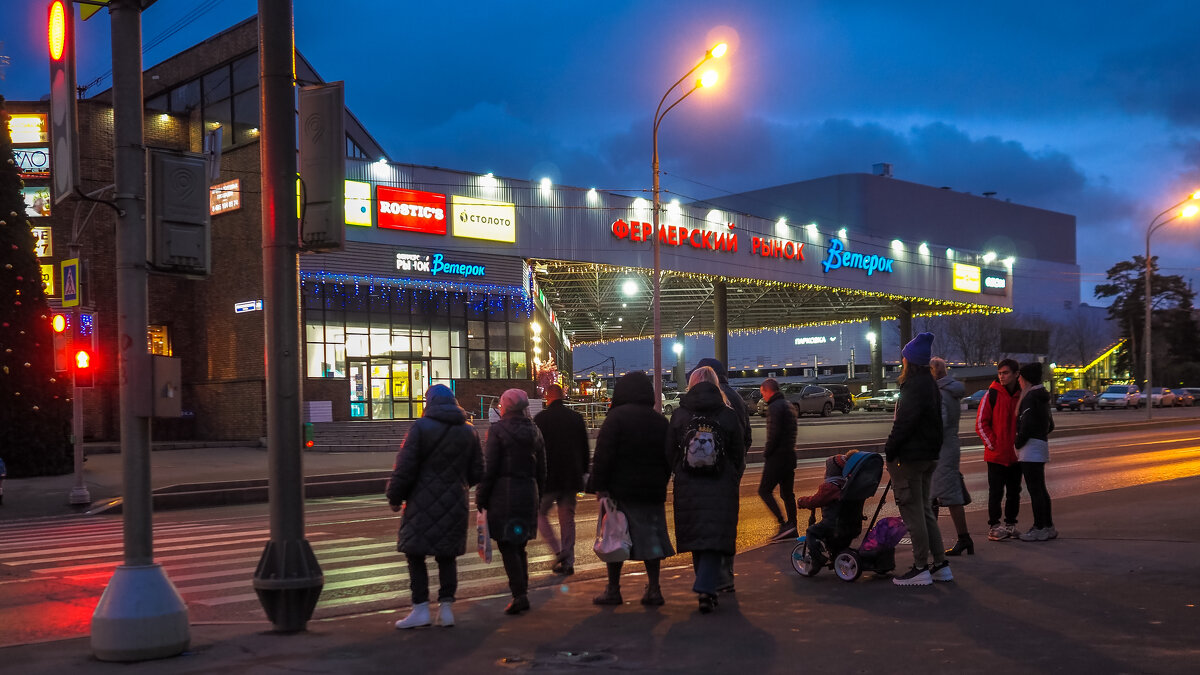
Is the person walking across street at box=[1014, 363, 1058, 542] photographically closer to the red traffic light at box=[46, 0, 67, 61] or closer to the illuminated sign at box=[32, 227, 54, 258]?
the red traffic light at box=[46, 0, 67, 61]

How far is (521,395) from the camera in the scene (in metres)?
8.45

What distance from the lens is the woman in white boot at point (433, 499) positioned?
7.34m

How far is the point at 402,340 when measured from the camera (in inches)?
1608

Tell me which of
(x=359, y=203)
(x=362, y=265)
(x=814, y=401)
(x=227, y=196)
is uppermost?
(x=227, y=196)

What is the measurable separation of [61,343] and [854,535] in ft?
52.8

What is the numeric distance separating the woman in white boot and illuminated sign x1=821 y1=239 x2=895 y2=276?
51865mm

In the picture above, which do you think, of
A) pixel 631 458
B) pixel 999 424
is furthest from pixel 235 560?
pixel 999 424

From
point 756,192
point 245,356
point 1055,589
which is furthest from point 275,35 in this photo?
point 756,192

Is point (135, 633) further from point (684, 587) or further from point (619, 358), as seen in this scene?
point (619, 358)

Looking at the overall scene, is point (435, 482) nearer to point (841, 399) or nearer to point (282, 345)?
point (282, 345)

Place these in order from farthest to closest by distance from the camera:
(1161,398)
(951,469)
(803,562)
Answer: (1161,398) → (951,469) → (803,562)

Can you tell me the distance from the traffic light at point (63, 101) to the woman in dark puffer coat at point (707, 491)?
4.57 m

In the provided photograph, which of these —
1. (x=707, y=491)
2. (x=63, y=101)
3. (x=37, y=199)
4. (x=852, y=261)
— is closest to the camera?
(x=63, y=101)

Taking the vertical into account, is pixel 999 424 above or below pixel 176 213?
below
